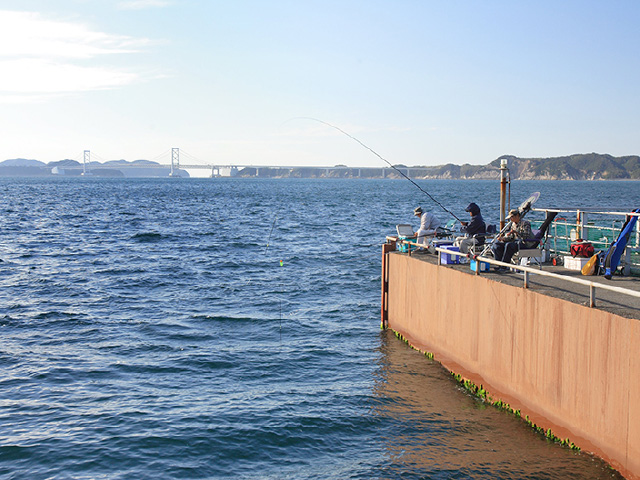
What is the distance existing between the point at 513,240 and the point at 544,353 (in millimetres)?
3501

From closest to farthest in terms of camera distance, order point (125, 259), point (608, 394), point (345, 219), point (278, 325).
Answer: point (608, 394), point (278, 325), point (125, 259), point (345, 219)

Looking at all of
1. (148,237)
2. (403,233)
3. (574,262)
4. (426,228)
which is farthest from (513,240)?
(148,237)

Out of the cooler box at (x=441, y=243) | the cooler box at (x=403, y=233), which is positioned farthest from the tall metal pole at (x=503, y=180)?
the cooler box at (x=403, y=233)

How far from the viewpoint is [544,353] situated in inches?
358

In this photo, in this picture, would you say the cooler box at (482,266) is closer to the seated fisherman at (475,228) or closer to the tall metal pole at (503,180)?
the seated fisherman at (475,228)

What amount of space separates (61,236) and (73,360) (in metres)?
29.2

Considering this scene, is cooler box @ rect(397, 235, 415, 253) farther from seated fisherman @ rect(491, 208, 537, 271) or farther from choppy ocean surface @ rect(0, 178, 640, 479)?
seated fisherman @ rect(491, 208, 537, 271)

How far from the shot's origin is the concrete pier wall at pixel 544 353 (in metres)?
7.64

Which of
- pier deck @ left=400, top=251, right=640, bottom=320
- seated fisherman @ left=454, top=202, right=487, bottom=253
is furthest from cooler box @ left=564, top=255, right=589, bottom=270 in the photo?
seated fisherman @ left=454, top=202, right=487, bottom=253

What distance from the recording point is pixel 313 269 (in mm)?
26406

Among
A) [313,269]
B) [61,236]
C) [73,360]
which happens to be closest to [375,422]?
[73,360]

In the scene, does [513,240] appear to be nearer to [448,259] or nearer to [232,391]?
[448,259]

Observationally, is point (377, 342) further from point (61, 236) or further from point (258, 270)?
point (61, 236)

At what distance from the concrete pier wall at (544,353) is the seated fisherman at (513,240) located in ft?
2.93
